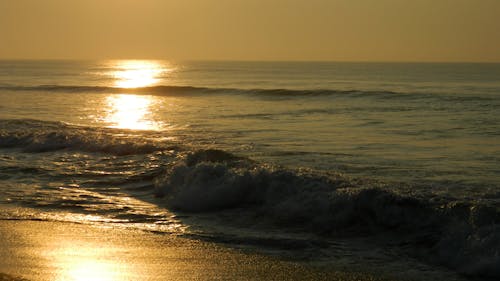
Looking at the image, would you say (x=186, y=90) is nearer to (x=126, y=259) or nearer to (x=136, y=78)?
(x=136, y=78)

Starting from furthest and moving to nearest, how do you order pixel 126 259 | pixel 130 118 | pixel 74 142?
pixel 130 118 < pixel 74 142 < pixel 126 259

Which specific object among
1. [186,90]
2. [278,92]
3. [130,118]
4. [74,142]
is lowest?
[74,142]

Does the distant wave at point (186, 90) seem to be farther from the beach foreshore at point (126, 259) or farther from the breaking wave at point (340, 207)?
the beach foreshore at point (126, 259)

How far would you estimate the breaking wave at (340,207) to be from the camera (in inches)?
333

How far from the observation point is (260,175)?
39.9 ft

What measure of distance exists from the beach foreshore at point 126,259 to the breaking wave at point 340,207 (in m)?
1.61

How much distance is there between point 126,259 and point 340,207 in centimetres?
365

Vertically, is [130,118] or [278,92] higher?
[278,92]

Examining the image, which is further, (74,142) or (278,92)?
(278,92)

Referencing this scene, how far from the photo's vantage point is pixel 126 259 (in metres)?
8.15

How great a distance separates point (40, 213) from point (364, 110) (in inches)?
888

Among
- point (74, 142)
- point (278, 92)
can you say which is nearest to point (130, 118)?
point (74, 142)

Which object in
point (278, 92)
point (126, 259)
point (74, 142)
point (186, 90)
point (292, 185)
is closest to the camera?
point (126, 259)

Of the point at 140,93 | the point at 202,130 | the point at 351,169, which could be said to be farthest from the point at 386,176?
the point at 140,93
